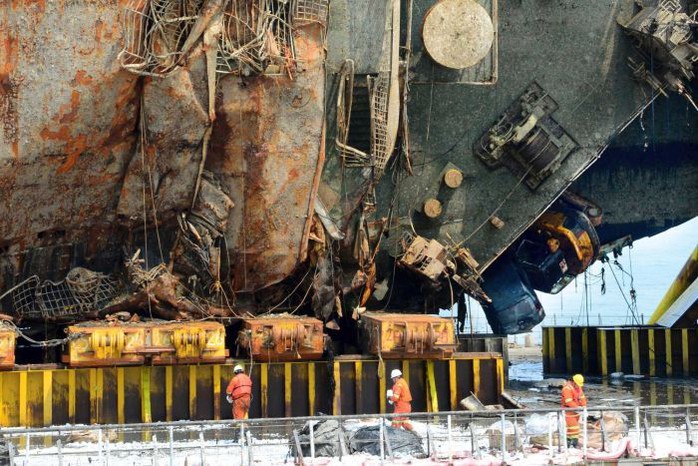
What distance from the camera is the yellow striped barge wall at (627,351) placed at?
3475cm

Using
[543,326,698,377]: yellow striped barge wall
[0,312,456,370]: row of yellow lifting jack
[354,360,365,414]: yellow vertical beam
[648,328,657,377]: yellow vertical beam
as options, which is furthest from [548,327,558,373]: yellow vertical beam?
[354,360,365,414]: yellow vertical beam

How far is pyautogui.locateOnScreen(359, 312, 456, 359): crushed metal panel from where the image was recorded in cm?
2628

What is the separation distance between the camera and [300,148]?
84.5 feet

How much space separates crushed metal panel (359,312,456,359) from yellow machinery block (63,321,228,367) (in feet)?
10.6

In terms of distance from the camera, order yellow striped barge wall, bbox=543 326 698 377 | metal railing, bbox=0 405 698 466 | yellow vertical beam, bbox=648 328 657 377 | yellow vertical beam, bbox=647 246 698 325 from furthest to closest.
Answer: yellow vertical beam, bbox=647 246 698 325 < yellow vertical beam, bbox=648 328 657 377 < yellow striped barge wall, bbox=543 326 698 377 < metal railing, bbox=0 405 698 466

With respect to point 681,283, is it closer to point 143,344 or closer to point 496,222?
point 496,222

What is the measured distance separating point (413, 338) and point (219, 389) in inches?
158

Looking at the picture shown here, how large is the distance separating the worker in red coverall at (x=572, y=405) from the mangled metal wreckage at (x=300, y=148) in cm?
587

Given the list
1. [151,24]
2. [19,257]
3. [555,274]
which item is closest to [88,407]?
[19,257]

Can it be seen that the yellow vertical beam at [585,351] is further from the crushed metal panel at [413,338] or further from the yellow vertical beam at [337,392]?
the yellow vertical beam at [337,392]

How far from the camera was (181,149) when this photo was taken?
82.3 feet

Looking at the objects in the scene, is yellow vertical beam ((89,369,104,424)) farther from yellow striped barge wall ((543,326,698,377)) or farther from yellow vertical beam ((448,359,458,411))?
yellow striped barge wall ((543,326,698,377))

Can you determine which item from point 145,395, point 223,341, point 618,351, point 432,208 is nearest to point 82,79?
point 223,341

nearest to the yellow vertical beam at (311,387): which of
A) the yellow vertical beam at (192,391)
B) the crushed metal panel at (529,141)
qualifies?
the yellow vertical beam at (192,391)
